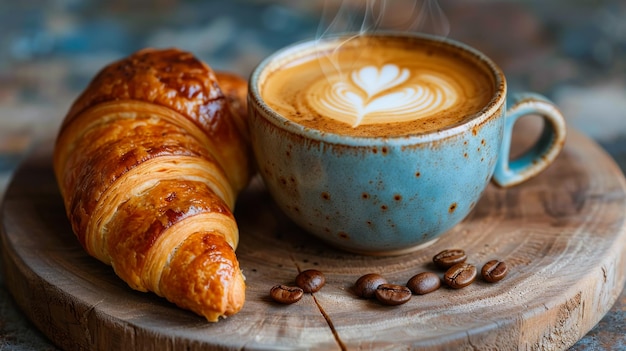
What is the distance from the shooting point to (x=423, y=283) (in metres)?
1.80

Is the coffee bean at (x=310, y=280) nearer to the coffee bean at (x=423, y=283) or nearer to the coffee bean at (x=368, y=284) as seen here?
the coffee bean at (x=368, y=284)

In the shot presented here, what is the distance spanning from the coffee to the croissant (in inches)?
6.4

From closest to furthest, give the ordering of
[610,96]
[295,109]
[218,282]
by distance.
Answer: [218,282]
[295,109]
[610,96]

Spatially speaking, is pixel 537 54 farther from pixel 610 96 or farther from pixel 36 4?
pixel 36 4

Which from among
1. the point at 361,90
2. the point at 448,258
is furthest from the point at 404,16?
the point at 448,258

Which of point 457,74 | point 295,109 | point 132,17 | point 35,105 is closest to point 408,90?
point 457,74

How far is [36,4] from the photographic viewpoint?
3758 millimetres

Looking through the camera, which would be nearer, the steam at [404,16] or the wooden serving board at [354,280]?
the wooden serving board at [354,280]

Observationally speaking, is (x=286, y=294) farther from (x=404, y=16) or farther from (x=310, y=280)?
(x=404, y=16)

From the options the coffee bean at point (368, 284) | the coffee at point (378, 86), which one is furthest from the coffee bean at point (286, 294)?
the coffee at point (378, 86)

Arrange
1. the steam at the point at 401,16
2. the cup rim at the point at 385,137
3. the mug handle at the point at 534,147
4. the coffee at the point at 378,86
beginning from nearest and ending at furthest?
the cup rim at the point at 385,137
the coffee at the point at 378,86
the mug handle at the point at 534,147
the steam at the point at 401,16

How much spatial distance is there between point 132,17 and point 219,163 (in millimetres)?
1944

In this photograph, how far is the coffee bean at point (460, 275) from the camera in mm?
1802

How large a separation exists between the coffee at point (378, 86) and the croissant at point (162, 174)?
0.53 ft
